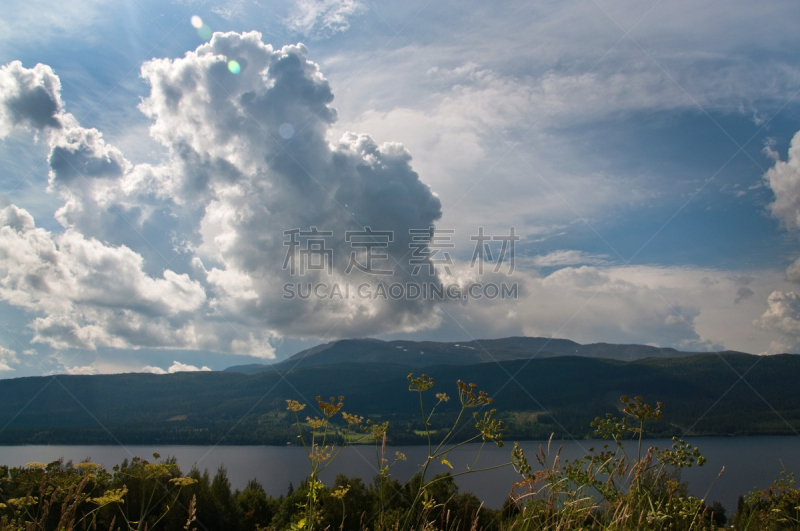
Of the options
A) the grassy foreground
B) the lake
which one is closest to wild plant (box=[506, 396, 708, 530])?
the grassy foreground

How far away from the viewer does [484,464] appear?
105938 millimetres

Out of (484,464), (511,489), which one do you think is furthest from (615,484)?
(484,464)

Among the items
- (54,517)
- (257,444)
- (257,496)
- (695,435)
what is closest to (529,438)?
(695,435)

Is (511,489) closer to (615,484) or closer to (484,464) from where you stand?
(615,484)

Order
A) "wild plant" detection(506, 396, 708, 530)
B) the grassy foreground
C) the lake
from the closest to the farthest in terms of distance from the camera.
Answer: the grassy foreground → "wild plant" detection(506, 396, 708, 530) → the lake

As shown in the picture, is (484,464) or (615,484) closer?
(615,484)

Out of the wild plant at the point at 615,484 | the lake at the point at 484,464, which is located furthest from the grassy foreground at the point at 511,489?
the lake at the point at 484,464

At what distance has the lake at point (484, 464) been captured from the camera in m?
69.1

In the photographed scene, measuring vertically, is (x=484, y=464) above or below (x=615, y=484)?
below

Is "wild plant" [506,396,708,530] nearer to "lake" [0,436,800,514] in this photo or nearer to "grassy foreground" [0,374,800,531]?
"grassy foreground" [0,374,800,531]

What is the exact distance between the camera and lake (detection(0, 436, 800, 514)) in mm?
69075

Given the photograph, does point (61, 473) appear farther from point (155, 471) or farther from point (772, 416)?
point (772, 416)

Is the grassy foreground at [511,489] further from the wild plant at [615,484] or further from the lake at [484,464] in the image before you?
the lake at [484,464]

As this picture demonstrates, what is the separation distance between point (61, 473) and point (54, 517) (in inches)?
449
